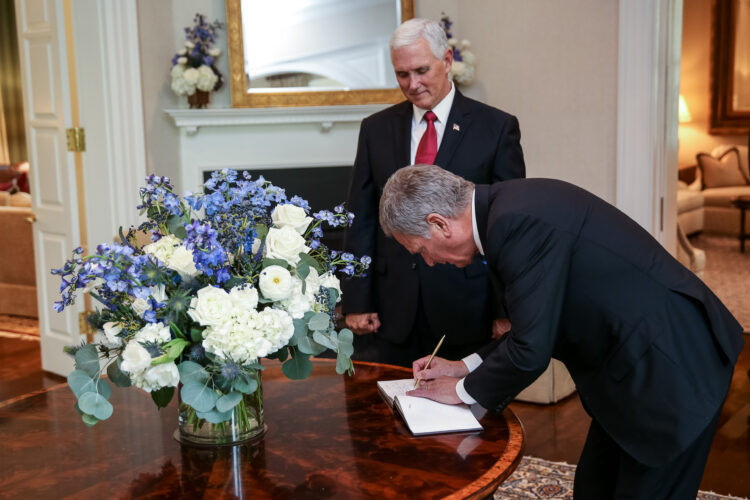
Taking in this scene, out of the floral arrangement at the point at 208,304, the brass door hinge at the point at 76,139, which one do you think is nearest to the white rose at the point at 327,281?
the floral arrangement at the point at 208,304

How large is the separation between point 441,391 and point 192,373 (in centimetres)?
62

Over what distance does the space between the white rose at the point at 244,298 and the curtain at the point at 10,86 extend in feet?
35.1

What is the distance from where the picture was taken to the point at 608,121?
4.34 meters

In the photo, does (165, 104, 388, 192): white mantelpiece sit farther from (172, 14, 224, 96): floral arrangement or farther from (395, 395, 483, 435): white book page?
(395, 395, 483, 435): white book page

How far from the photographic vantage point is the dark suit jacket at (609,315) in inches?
70.0

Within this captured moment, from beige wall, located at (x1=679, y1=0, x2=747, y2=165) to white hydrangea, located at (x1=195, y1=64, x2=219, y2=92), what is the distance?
7776mm

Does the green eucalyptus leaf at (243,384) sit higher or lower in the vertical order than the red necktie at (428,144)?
lower

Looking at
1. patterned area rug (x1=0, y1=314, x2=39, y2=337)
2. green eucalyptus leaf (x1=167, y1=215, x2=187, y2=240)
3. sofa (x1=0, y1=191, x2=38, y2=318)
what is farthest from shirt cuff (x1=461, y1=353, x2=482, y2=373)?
sofa (x1=0, y1=191, x2=38, y2=318)

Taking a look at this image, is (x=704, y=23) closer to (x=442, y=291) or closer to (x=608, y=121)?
(x=608, y=121)

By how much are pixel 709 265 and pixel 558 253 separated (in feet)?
21.8

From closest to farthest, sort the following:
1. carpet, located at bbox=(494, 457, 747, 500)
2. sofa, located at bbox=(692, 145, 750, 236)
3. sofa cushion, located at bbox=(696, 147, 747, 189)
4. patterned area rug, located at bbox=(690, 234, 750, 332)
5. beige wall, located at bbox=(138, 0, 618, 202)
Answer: carpet, located at bbox=(494, 457, 747, 500)
beige wall, located at bbox=(138, 0, 618, 202)
patterned area rug, located at bbox=(690, 234, 750, 332)
sofa, located at bbox=(692, 145, 750, 236)
sofa cushion, located at bbox=(696, 147, 747, 189)

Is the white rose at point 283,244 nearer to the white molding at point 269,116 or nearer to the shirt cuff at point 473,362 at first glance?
the shirt cuff at point 473,362

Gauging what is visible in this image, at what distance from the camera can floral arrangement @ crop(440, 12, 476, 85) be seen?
473 cm

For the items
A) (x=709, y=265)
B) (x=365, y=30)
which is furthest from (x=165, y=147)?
(x=709, y=265)
